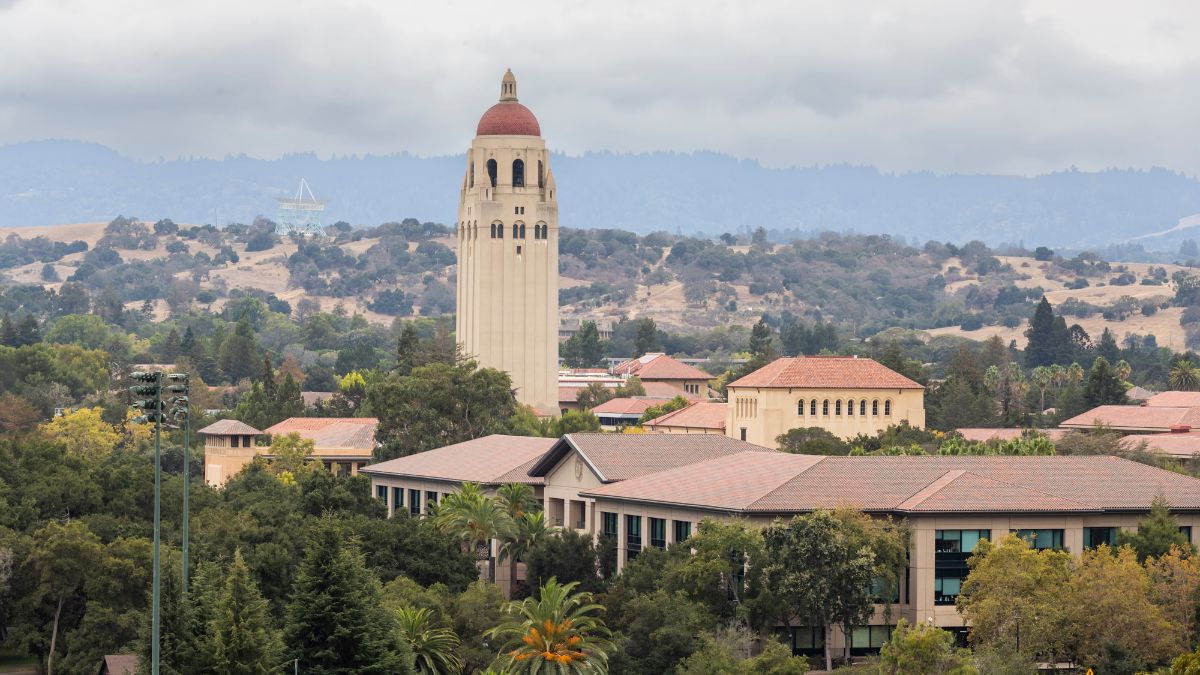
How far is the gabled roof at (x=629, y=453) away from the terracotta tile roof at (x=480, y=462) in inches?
100

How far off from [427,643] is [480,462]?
36.9m

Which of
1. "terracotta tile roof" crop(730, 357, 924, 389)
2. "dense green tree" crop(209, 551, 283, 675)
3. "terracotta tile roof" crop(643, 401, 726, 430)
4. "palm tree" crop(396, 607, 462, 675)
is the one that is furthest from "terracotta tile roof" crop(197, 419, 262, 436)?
"dense green tree" crop(209, 551, 283, 675)

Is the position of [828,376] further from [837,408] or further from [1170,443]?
[1170,443]

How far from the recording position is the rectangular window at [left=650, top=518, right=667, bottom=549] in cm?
8988

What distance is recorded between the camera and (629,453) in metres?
101

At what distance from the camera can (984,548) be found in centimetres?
8112

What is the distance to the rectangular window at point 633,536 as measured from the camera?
91.8 meters

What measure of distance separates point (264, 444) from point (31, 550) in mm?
66823

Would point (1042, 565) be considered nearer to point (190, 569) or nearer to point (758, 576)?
point (758, 576)

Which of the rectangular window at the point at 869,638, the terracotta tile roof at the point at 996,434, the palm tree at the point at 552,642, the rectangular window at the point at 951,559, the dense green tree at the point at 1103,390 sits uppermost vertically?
the dense green tree at the point at 1103,390

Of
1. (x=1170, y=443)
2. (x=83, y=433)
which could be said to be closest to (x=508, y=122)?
(x=83, y=433)

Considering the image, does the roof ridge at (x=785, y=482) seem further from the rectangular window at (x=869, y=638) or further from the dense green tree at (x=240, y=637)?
the dense green tree at (x=240, y=637)

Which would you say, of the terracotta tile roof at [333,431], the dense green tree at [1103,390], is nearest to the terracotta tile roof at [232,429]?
the terracotta tile roof at [333,431]

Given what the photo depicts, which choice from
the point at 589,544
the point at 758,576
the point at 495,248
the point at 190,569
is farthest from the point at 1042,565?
the point at 495,248
